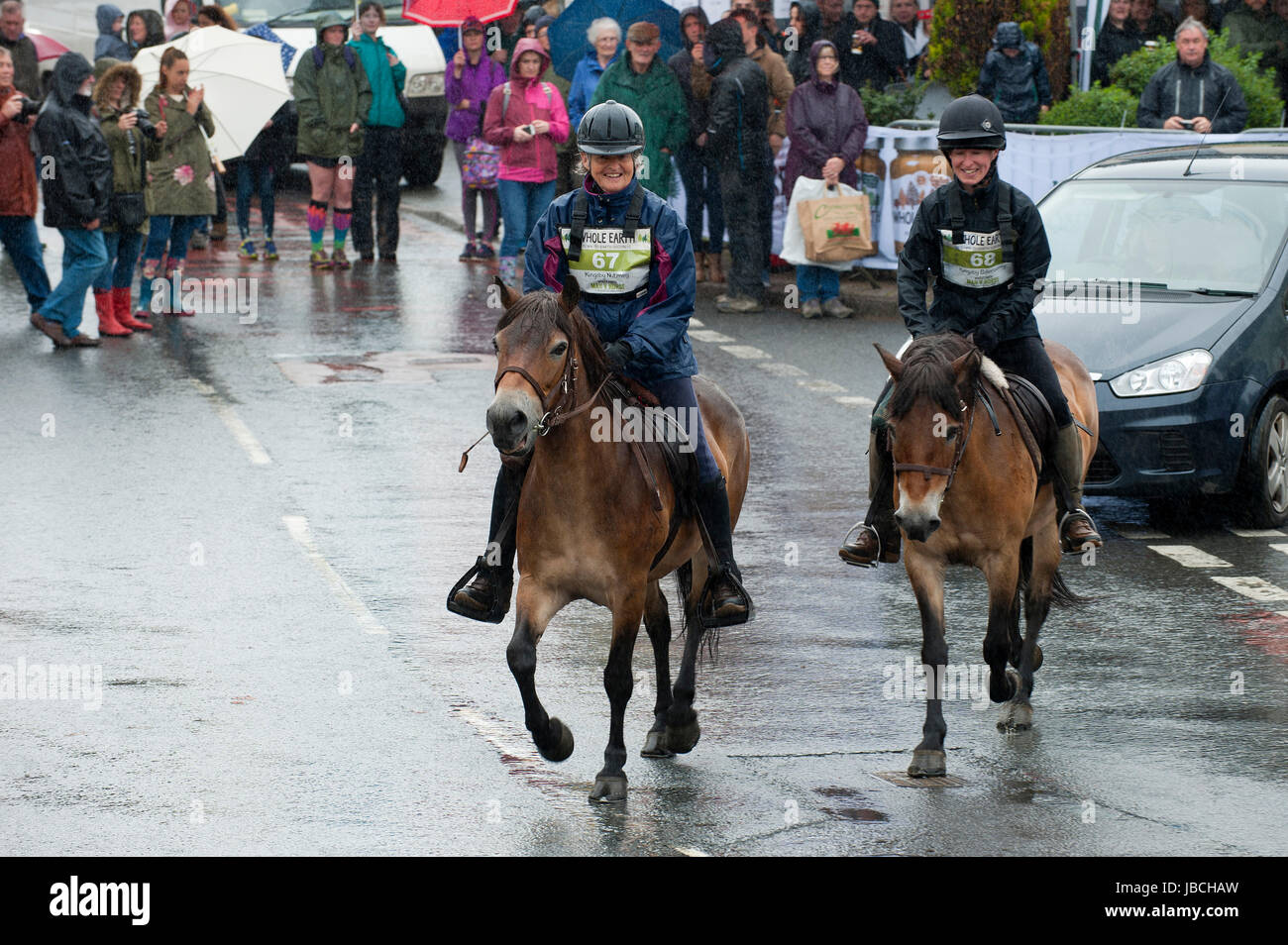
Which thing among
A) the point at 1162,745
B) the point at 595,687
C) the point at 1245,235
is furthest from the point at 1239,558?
the point at 595,687

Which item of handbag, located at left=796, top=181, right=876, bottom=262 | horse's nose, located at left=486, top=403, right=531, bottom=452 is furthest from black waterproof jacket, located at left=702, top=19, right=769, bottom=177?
horse's nose, located at left=486, top=403, right=531, bottom=452

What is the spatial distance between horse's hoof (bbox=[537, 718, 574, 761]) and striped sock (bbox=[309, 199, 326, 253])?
1481 centimetres

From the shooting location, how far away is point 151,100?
1855 centimetres

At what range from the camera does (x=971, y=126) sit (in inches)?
331

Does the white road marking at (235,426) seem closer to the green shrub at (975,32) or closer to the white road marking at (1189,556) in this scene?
the white road marking at (1189,556)

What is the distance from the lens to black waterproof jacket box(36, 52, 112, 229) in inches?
638

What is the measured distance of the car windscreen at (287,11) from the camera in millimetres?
26750

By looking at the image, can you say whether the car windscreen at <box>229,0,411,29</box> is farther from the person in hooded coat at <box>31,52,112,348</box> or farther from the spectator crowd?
the person in hooded coat at <box>31,52,112,348</box>

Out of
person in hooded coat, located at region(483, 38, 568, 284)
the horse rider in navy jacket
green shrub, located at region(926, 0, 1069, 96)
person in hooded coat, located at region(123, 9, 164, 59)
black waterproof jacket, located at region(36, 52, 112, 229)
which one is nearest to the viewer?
the horse rider in navy jacket

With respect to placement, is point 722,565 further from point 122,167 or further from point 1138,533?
point 122,167

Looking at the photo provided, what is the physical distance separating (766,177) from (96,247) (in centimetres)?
646

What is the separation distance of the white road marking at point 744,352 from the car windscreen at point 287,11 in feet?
38.1
